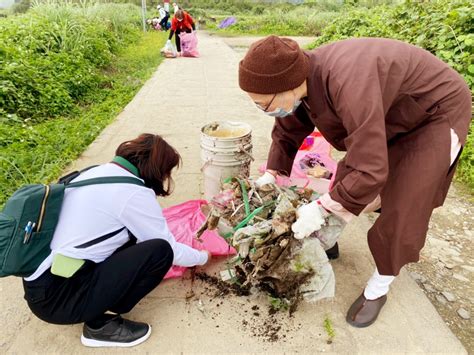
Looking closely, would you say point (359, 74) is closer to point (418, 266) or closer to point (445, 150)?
point (445, 150)

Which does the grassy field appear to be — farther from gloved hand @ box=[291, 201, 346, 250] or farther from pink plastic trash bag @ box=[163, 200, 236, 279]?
gloved hand @ box=[291, 201, 346, 250]

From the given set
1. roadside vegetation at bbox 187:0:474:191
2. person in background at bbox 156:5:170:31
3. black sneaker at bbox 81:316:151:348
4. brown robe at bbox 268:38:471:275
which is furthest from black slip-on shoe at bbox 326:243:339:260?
person in background at bbox 156:5:170:31

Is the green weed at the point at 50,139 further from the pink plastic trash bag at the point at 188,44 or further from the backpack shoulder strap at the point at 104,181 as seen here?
the pink plastic trash bag at the point at 188,44

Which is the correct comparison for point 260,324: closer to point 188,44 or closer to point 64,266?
point 64,266

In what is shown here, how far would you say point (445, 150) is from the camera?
5.65 ft

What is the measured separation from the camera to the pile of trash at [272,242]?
1.91 m

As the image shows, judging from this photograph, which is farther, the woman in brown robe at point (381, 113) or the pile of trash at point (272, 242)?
the pile of trash at point (272, 242)

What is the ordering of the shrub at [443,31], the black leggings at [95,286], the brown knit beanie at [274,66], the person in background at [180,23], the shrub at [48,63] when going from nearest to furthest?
the brown knit beanie at [274,66] < the black leggings at [95,286] < the shrub at [443,31] < the shrub at [48,63] < the person in background at [180,23]

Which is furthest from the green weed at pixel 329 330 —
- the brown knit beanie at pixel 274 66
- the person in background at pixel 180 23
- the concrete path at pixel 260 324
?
the person in background at pixel 180 23

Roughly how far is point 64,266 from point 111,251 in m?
0.24

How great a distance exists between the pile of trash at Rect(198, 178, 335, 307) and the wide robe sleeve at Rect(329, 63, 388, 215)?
41 centimetres

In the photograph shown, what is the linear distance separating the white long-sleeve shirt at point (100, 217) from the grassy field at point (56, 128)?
6.17 ft

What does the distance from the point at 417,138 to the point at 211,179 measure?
154 centimetres

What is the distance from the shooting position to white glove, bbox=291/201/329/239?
1.80 metres
